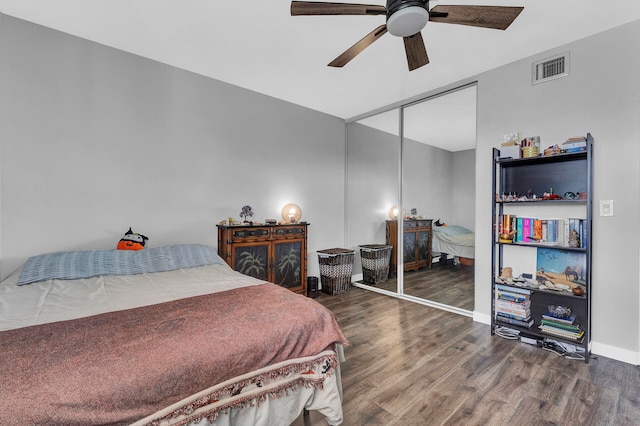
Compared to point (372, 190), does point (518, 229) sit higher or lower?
lower

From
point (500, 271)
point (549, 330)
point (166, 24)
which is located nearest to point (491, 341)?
point (549, 330)

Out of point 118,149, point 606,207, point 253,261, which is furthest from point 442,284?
point 118,149

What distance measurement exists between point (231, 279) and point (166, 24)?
2.19 m

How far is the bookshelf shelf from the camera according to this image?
8.11 ft

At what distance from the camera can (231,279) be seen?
2.24 m

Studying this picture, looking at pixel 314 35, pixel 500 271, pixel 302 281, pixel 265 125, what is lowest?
pixel 302 281

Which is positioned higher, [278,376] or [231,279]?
[231,279]

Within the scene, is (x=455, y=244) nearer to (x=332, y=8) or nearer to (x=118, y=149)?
(x=332, y=8)

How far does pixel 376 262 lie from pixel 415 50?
3028mm

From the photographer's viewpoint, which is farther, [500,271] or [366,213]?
[366,213]

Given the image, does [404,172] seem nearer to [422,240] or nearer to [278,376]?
[422,240]

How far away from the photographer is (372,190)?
462cm

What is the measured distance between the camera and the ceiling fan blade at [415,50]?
193cm

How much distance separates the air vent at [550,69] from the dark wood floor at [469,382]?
8.17 ft
